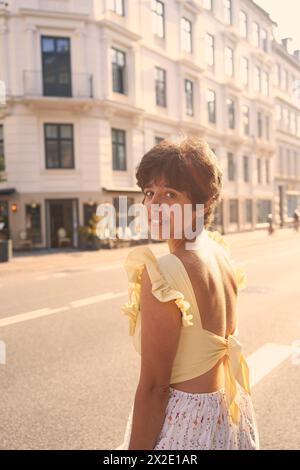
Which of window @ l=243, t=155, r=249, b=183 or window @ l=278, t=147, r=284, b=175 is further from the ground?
window @ l=278, t=147, r=284, b=175

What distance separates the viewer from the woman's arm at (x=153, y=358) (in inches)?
59.6

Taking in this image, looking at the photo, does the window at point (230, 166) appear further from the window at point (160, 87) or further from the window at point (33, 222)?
the window at point (33, 222)

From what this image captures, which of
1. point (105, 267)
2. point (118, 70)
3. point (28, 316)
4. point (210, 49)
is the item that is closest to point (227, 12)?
point (210, 49)

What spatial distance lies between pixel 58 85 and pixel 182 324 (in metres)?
21.9

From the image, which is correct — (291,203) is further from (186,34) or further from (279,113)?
(186,34)

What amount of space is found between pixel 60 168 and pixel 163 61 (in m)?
10.4

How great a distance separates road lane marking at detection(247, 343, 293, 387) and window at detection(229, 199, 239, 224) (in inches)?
1139

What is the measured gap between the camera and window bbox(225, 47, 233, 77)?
1331 inches

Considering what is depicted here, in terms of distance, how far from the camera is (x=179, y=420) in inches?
64.8

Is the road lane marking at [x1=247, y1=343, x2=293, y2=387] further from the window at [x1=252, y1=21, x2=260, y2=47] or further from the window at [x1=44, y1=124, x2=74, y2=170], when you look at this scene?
the window at [x1=252, y1=21, x2=260, y2=47]

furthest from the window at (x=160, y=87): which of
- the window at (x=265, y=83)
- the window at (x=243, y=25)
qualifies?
the window at (x=265, y=83)

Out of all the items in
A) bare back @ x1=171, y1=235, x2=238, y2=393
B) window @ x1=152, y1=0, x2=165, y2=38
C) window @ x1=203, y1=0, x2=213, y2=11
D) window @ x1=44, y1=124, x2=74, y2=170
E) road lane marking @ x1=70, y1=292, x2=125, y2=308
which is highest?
window @ x1=203, y1=0, x2=213, y2=11
